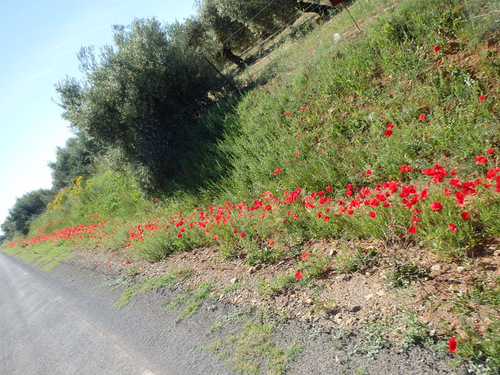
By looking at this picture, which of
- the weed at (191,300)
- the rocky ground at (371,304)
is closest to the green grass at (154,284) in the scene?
the weed at (191,300)

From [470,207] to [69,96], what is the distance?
11.9 m

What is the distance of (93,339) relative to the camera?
4418 mm

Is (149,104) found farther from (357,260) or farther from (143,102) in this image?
(357,260)

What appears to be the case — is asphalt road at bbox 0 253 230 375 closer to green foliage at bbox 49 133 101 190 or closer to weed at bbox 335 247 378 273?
weed at bbox 335 247 378 273

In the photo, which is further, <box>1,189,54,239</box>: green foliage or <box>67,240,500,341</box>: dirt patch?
<box>1,189,54,239</box>: green foliage

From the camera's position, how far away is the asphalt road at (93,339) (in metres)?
3.29

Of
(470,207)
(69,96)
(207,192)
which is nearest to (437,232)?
(470,207)

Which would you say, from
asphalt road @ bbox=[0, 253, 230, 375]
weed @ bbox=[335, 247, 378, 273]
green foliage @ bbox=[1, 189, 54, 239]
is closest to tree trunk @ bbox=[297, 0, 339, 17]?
weed @ bbox=[335, 247, 378, 273]

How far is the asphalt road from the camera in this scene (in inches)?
130

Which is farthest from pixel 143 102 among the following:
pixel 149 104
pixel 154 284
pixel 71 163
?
pixel 71 163

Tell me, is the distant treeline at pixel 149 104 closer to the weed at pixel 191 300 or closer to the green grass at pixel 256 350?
the weed at pixel 191 300

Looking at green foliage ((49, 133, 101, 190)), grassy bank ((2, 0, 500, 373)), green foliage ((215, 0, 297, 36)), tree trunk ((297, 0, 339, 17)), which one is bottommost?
grassy bank ((2, 0, 500, 373))

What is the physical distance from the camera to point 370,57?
6055 mm

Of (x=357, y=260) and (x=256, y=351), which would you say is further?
(x=357, y=260)
